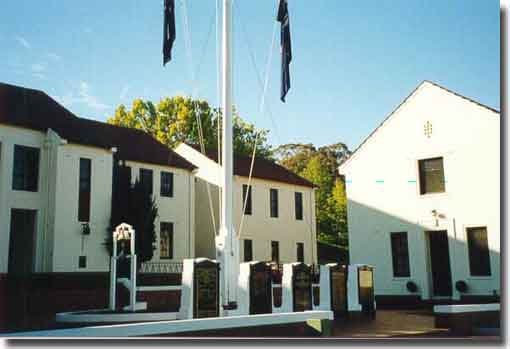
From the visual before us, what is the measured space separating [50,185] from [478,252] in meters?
10.9

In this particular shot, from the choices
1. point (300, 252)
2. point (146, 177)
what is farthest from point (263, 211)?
point (146, 177)

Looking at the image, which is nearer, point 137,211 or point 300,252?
point 137,211

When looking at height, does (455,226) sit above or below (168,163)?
below

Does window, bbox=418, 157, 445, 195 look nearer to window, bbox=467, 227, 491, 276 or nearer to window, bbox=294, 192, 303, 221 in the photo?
window, bbox=467, 227, 491, 276

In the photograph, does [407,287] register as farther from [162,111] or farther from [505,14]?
[162,111]

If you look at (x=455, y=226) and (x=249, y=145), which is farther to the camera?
(x=249, y=145)

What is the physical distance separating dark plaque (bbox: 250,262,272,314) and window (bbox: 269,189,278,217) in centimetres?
1440

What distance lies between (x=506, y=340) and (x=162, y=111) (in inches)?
747

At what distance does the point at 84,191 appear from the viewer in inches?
671

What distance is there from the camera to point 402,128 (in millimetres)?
14250

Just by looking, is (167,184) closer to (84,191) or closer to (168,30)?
(84,191)

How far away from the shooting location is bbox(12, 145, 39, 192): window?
15445 mm

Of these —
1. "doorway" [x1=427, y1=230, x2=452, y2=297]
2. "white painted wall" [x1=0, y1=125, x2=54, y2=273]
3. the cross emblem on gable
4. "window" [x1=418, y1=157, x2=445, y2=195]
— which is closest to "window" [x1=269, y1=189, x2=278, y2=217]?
"white painted wall" [x1=0, y1=125, x2=54, y2=273]

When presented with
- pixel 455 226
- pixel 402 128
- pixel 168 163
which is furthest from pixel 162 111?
pixel 455 226
